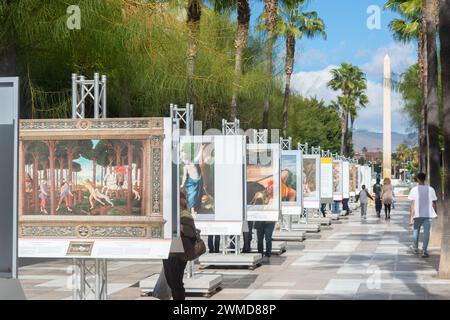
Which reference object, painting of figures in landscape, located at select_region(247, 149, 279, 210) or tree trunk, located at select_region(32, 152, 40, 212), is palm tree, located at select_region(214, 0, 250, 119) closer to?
painting of figures in landscape, located at select_region(247, 149, 279, 210)

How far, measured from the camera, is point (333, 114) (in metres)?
88.8

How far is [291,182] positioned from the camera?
80.6 feet

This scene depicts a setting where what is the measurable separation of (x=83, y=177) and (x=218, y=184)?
18.7 ft

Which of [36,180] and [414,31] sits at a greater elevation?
[414,31]

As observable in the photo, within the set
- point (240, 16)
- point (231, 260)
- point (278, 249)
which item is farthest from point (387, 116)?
point (231, 260)

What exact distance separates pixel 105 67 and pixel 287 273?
624 centimetres

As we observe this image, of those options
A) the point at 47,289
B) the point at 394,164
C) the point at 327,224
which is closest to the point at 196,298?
the point at 47,289

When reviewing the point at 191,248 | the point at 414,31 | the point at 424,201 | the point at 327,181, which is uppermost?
the point at 414,31

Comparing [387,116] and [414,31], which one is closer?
[414,31]

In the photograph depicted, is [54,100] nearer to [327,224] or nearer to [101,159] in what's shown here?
[101,159]

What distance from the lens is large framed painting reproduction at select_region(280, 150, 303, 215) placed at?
2412 cm

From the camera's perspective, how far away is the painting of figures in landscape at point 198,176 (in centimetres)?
1462

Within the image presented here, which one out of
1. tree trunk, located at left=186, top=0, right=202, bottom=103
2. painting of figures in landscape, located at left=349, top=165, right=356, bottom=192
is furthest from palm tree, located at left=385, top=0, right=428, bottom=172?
tree trunk, located at left=186, top=0, right=202, bottom=103

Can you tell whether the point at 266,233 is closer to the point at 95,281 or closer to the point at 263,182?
the point at 263,182
